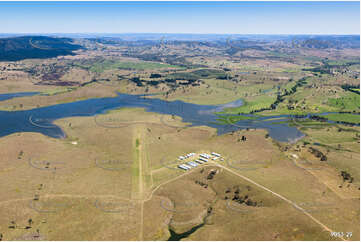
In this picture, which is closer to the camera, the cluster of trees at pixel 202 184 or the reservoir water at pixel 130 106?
the cluster of trees at pixel 202 184

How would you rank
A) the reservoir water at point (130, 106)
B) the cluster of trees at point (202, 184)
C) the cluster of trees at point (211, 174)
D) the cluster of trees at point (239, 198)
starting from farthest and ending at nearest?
the reservoir water at point (130, 106)
the cluster of trees at point (211, 174)
the cluster of trees at point (202, 184)
the cluster of trees at point (239, 198)

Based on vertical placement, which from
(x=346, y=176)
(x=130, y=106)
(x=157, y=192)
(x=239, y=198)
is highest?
(x=130, y=106)

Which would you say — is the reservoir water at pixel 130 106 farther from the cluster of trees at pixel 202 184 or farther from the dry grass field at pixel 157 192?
the cluster of trees at pixel 202 184

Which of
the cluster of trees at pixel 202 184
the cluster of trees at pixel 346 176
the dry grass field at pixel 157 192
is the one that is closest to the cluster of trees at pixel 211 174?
the dry grass field at pixel 157 192

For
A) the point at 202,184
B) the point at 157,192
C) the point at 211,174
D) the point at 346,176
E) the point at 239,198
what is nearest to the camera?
the point at 239,198

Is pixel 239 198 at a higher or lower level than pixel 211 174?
lower

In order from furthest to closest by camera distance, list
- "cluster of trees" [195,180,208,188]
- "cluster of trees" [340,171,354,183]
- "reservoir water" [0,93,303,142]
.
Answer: "reservoir water" [0,93,303,142], "cluster of trees" [340,171,354,183], "cluster of trees" [195,180,208,188]

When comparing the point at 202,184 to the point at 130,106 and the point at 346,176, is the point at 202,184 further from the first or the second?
the point at 130,106

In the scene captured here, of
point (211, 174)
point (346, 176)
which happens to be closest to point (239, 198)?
point (211, 174)

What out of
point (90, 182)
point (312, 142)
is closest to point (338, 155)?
point (312, 142)

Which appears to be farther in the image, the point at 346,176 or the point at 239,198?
the point at 346,176

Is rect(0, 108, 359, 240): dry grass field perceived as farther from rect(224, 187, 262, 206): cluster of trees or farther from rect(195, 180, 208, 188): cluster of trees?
rect(224, 187, 262, 206): cluster of trees

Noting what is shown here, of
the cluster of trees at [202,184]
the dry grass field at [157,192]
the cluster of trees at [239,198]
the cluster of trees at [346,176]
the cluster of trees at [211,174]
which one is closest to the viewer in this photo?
the dry grass field at [157,192]

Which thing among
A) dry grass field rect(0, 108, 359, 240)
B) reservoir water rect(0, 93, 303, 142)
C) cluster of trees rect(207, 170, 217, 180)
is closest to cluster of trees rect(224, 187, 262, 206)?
dry grass field rect(0, 108, 359, 240)
